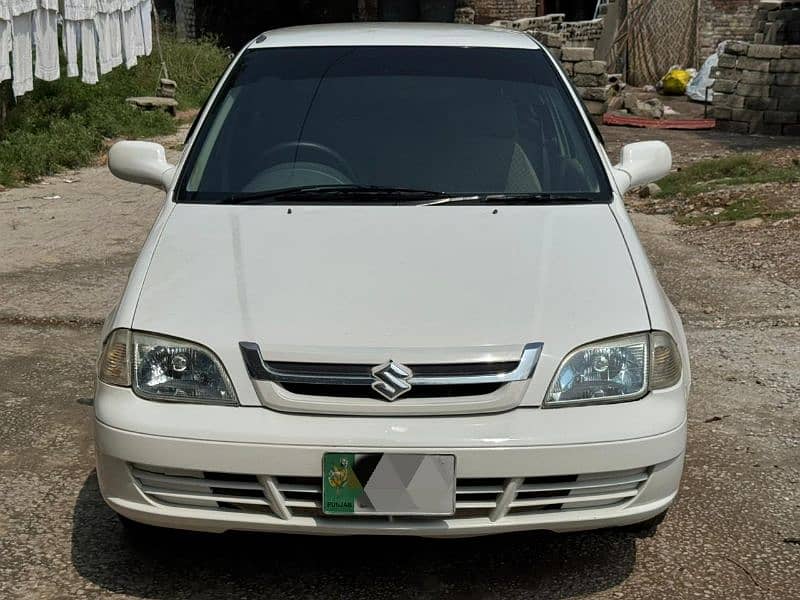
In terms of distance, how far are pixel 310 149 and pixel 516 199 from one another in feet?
2.63

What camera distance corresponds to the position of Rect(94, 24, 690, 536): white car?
281 centimetres

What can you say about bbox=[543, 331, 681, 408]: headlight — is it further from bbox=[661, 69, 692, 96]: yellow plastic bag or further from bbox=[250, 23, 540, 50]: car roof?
bbox=[661, 69, 692, 96]: yellow plastic bag

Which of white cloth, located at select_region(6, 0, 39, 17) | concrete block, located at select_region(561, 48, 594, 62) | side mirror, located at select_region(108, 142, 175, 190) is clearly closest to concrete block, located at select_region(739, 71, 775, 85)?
concrete block, located at select_region(561, 48, 594, 62)

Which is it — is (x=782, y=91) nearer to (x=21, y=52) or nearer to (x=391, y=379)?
(x=21, y=52)

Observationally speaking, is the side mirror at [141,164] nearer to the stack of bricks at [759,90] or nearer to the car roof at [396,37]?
the car roof at [396,37]

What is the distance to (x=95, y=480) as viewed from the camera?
12.9 ft

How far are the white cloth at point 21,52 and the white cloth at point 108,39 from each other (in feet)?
7.46

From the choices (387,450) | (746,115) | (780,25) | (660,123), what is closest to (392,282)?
(387,450)

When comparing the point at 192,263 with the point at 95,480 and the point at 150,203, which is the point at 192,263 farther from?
the point at 150,203

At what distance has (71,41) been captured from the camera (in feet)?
40.9

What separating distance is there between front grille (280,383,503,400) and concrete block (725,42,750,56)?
1448cm

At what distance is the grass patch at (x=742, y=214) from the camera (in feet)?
28.3

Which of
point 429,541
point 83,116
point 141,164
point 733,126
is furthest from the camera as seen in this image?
point 733,126

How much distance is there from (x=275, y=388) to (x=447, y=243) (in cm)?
82
